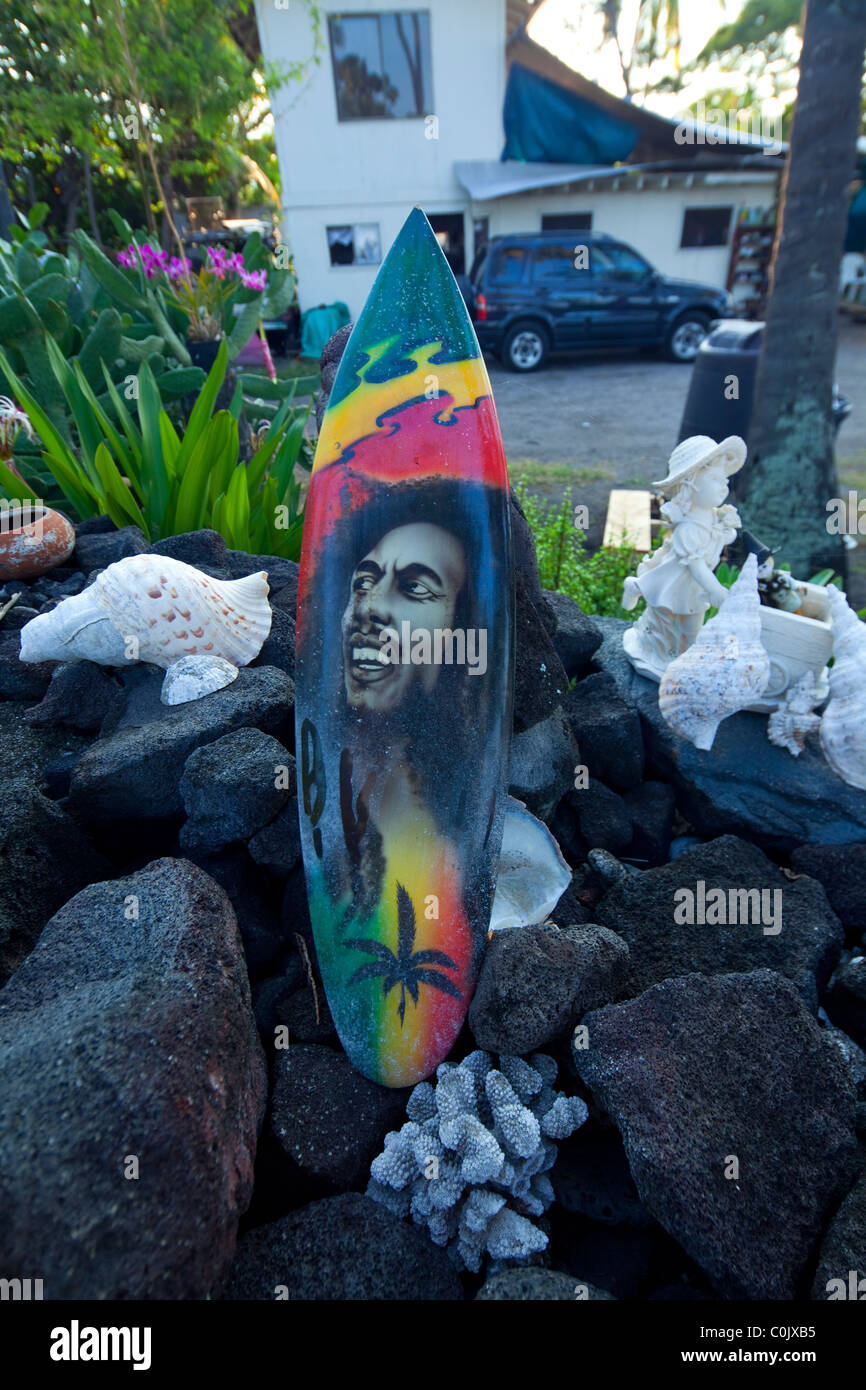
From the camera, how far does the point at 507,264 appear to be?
1014 centimetres

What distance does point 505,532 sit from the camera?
162 centimetres

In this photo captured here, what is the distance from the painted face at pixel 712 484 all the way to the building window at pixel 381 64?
1160cm

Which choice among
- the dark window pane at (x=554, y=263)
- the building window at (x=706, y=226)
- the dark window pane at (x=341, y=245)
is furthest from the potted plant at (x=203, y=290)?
the building window at (x=706, y=226)

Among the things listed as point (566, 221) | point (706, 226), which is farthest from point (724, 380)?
point (706, 226)

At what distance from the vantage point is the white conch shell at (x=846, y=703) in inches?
82.4

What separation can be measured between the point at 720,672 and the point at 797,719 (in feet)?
1.10

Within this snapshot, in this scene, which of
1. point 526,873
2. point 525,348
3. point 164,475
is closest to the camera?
point 526,873

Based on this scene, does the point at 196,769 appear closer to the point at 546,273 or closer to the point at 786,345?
the point at 786,345

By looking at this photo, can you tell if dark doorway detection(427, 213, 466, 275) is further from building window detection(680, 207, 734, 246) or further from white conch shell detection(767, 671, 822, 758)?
white conch shell detection(767, 671, 822, 758)

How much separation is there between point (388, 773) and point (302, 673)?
0.29 m

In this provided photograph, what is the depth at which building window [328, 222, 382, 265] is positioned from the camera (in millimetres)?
11719

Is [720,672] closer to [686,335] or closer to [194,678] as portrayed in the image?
[194,678]

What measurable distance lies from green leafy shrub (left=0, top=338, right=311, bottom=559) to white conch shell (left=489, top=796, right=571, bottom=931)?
163cm

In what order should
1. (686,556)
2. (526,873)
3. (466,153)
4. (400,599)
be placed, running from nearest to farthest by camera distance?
(400,599)
(526,873)
(686,556)
(466,153)
